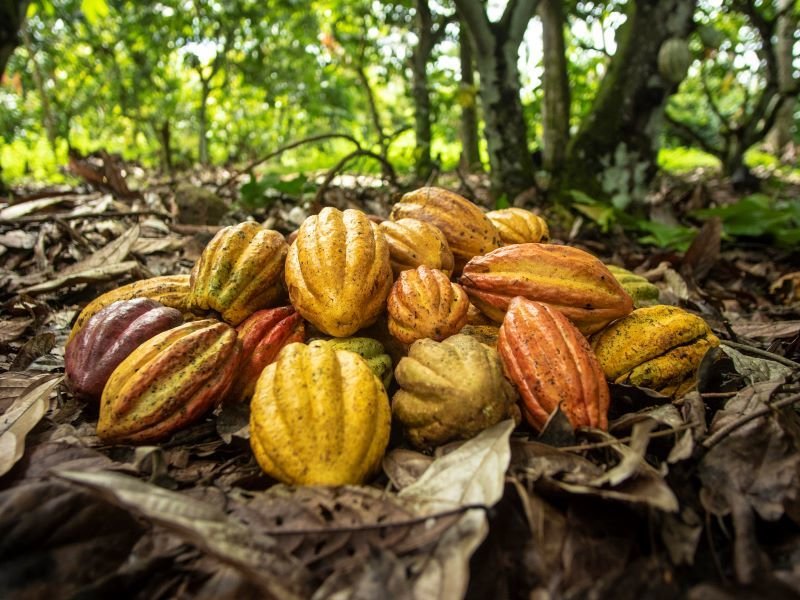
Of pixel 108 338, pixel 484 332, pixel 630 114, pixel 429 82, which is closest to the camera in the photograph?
pixel 108 338

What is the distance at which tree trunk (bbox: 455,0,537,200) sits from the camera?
3902 millimetres

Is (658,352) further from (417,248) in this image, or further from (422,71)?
(422,71)

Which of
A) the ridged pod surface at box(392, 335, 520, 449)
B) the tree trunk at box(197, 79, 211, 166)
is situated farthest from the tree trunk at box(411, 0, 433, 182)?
the ridged pod surface at box(392, 335, 520, 449)

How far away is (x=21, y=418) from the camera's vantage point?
151 centimetres

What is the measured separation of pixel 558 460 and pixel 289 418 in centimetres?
68

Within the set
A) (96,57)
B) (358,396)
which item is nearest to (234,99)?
(96,57)

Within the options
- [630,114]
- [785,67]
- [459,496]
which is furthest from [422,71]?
[785,67]

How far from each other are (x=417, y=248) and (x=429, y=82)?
6.05 m

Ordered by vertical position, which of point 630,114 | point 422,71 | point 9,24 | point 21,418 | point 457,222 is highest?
point 9,24

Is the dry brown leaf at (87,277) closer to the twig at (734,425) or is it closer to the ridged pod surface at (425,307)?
the ridged pod surface at (425,307)

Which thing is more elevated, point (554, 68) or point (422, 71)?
point (422, 71)

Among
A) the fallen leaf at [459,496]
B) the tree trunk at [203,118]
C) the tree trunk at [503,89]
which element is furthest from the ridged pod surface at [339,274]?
the tree trunk at [203,118]

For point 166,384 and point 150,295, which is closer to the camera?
point 166,384

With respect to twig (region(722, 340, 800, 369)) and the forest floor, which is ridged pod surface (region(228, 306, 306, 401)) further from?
twig (region(722, 340, 800, 369))
